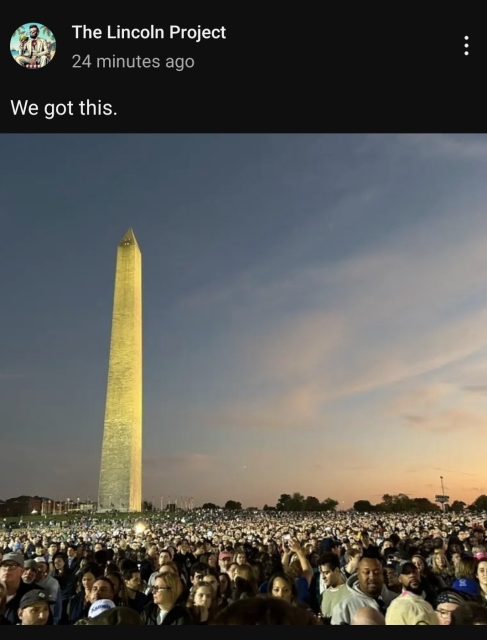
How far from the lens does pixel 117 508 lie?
52.8 metres

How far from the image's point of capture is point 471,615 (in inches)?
142

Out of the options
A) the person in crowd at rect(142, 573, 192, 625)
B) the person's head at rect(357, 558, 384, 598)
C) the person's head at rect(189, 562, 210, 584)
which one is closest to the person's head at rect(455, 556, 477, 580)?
the person's head at rect(357, 558, 384, 598)

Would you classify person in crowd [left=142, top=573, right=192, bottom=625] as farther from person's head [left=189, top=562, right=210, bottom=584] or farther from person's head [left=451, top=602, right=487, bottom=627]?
person's head [left=451, top=602, right=487, bottom=627]

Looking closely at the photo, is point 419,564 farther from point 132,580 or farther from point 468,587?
point 132,580

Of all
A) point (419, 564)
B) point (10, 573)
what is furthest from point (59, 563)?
point (419, 564)

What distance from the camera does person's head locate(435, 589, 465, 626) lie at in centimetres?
497

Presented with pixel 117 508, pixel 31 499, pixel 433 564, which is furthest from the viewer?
pixel 31 499

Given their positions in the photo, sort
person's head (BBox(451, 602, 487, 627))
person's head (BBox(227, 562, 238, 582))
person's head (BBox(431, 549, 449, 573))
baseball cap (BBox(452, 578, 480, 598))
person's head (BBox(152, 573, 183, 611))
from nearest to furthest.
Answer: person's head (BBox(451, 602, 487, 627))
person's head (BBox(152, 573, 183, 611))
baseball cap (BBox(452, 578, 480, 598))
person's head (BBox(227, 562, 238, 582))
person's head (BBox(431, 549, 449, 573))

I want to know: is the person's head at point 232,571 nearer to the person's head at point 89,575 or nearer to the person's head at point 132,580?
the person's head at point 132,580

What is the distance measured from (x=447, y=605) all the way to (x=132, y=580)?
4927mm

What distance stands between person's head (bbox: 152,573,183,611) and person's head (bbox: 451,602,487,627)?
3299 mm
